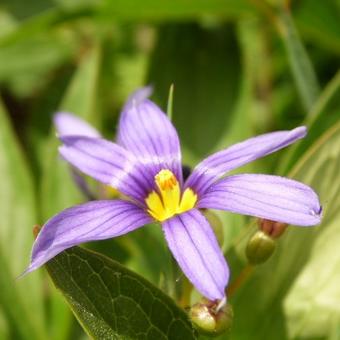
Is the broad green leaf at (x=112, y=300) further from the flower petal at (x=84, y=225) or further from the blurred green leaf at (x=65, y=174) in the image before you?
the blurred green leaf at (x=65, y=174)

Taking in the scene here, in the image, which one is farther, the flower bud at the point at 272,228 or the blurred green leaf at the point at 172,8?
the blurred green leaf at the point at 172,8

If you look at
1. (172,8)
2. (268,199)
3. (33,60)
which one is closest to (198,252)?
(268,199)

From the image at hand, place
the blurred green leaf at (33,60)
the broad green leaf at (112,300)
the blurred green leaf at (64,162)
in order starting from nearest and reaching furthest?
the broad green leaf at (112,300), the blurred green leaf at (64,162), the blurred green leaf at (33,60)

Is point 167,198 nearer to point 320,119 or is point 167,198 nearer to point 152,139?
point 152,139

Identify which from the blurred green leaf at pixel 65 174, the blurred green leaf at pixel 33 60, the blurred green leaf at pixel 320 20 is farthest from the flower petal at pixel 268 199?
the blurred green leaf at pixel 33 60

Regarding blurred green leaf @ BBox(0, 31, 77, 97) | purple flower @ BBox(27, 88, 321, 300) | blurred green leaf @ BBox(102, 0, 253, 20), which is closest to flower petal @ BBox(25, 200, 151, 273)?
purple flower @ BBox(27, 88, 321, 300)

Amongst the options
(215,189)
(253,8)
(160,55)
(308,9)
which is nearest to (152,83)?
(160,55)

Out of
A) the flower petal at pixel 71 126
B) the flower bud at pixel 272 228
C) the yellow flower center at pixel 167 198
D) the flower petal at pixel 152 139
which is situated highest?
the flower petal at pixel 152 139

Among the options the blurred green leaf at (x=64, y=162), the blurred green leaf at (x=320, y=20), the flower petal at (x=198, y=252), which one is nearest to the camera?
the flower petal at (x=198, y=252)
